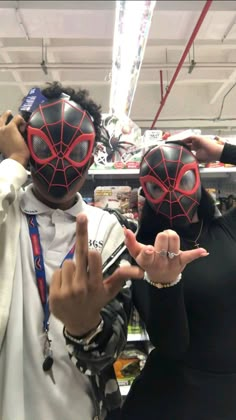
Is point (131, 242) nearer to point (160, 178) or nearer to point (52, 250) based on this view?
point (52, 250)

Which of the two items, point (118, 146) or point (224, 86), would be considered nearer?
point (118, 146)

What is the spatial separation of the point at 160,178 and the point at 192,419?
0.79 metres

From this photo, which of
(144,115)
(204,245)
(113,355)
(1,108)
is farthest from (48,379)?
(144,115)

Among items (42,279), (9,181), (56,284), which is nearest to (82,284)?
(56,284)

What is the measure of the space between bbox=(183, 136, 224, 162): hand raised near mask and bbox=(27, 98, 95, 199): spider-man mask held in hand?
0.62 meters

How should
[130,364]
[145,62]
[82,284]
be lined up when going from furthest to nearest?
[145,62] < [130,364] < [82,284]

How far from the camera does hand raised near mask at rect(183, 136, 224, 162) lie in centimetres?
154

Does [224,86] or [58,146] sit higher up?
[58,146]

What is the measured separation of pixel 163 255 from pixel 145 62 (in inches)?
189

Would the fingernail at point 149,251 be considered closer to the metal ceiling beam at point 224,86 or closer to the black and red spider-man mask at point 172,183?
the black and red spider-man mask at point 172,183

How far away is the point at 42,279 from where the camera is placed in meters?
0.98

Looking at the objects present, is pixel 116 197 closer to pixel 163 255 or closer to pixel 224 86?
pixel 163 255

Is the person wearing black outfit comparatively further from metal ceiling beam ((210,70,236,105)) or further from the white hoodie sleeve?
metal ceiling beam ((210,70,236,105))

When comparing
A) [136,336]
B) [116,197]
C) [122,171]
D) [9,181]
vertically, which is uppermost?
[9,181]
